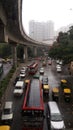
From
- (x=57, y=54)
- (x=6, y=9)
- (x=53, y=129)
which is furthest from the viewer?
(x=57, y=54)

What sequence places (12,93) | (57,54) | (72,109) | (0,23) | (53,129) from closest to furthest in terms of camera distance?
(53,129) < (0,23) < (72,109) < (12,93) < (57,54)

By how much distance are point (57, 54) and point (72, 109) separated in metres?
26.9

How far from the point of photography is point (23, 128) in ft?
69.7

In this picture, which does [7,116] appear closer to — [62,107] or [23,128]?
[23,128]

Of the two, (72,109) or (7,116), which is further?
(72,109)

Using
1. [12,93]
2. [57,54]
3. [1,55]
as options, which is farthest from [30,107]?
[1,55]

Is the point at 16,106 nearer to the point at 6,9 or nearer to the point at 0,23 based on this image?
the point at 0,23

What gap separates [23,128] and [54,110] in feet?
13.5

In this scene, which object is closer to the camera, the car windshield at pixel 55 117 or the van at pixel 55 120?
the van at pixel 55 120

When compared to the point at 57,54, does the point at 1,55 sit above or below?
below

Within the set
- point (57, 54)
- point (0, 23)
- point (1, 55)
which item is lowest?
point (1, 55)

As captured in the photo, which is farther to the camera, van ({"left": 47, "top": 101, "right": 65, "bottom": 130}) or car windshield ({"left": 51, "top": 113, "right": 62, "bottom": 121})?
car windshield ({"left": 51, "top": 113, "right": 62, "bottom": 121})

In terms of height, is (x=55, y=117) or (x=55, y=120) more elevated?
(x=55, y=117)

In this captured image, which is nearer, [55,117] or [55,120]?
[55,120]
